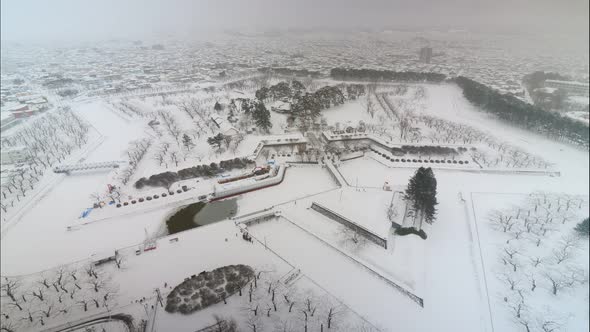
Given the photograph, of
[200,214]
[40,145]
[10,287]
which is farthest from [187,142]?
[10,287]

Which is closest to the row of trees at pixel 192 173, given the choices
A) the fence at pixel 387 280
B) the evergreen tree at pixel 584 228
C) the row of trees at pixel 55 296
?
the row of trees at pixel 55 296

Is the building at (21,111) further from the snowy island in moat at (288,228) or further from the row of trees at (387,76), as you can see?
the row of trees at (387,76)

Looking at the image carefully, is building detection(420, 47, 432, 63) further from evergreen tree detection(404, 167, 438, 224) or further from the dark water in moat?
the dark water in moat

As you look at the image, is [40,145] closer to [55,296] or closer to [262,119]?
[55,296]

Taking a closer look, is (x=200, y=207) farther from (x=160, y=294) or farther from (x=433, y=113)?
(x=433, y=113)

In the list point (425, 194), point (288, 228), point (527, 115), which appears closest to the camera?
point (425, 194)

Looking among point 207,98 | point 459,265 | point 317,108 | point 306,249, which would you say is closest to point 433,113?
Result: point 317,108

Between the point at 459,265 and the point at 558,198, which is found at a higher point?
the point at 558,198
